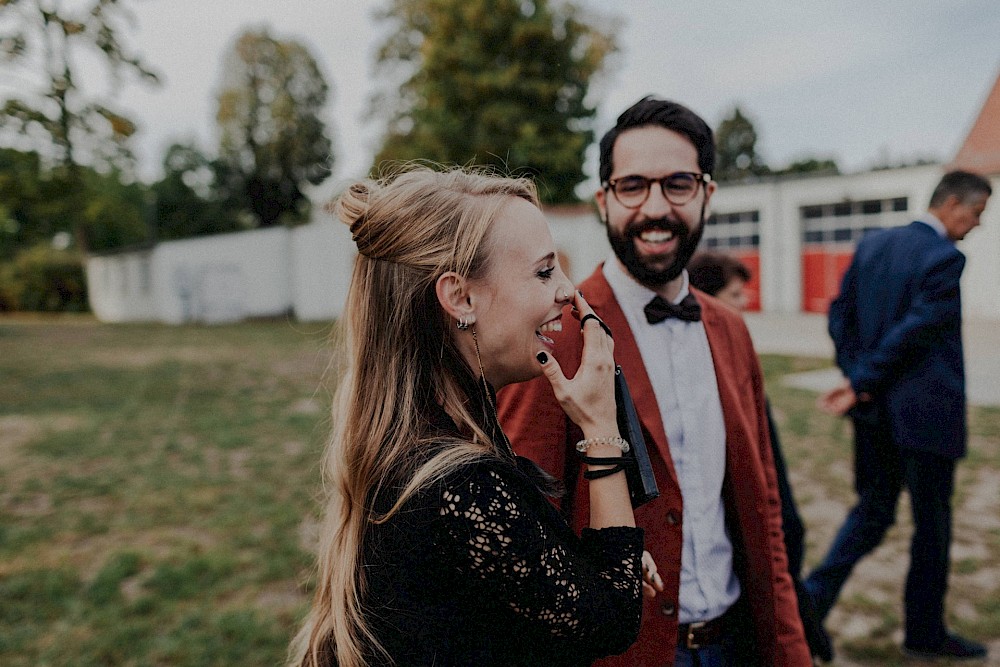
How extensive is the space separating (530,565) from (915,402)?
9.38 ft

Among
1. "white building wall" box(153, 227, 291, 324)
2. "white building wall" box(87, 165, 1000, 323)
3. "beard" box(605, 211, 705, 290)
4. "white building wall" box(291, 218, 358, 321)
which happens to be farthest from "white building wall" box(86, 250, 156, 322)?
"beard" box(605, 211, 705, 290)

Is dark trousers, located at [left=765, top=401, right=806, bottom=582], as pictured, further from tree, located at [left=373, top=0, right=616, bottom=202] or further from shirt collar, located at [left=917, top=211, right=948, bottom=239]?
tree, located at [left=373, top=0, right=616, bottom=202]

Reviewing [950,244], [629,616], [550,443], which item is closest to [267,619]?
[550,443]

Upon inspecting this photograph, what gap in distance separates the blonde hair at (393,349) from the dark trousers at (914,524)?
284 cm

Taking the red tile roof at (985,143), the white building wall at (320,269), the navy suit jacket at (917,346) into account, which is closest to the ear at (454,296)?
the navy suit jacket at (917,346)

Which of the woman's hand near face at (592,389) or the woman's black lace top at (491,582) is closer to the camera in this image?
the woman's black lace top at (491,582)

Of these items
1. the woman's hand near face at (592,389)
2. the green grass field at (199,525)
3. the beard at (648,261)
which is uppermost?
the beard at (648,261)

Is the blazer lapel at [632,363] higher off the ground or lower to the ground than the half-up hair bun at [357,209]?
lower

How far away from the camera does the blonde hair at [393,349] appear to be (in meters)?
1.33

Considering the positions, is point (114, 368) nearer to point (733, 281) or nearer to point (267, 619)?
point (267, 619)

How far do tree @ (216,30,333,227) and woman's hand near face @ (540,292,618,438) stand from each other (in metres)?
42.6

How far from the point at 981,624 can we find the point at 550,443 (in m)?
3.27

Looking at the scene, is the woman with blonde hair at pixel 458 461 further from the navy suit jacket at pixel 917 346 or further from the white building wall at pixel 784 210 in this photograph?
the white building wall at pixel 784 210

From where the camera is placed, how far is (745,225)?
1012 inches
